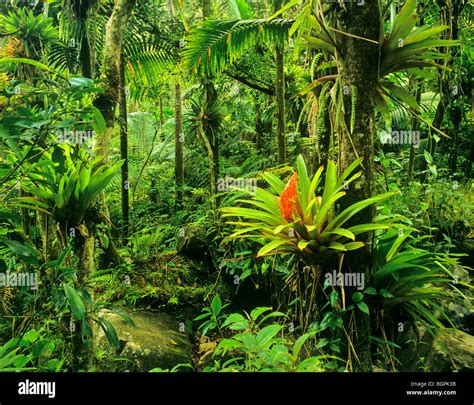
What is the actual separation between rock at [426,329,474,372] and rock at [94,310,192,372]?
6.87 feet

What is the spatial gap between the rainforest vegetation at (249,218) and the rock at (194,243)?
3 cm

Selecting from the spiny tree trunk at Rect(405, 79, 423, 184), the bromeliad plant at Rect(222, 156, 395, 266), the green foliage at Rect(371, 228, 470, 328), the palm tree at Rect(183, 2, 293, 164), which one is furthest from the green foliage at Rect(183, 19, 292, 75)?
the green foliage at Rect(371, 228, 470, 328)

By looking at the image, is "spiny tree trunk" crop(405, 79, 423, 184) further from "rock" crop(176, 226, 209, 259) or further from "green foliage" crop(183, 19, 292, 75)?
"rock" crop(176, 226, 209, 259)

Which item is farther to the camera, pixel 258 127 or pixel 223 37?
pixel 258 127

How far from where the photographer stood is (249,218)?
4.16 m

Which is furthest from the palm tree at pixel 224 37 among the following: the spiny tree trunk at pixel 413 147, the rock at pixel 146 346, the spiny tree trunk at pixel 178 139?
the rock at pixel 146 346

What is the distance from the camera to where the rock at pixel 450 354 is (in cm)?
298

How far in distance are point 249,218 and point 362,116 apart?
1858 mm

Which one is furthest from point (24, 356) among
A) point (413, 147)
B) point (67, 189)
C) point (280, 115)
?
point (413, 147)

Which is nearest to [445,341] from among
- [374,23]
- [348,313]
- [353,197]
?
[348,313]

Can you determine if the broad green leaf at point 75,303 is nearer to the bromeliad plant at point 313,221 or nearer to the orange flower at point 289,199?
the bromeliad plant at point 313,221

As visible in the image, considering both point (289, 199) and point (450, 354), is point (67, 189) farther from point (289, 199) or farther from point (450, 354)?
point (450, 354)
